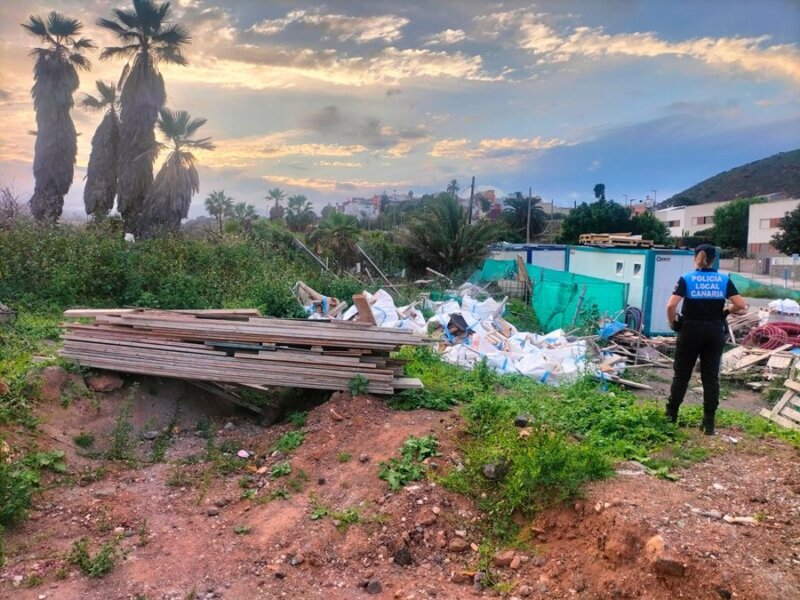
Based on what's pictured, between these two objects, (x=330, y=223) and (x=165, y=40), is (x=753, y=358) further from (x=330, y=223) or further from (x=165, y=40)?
(x=165, y=40)

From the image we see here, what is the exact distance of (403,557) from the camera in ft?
12.3

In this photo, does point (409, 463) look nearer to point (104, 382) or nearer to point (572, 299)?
point (104, 382)

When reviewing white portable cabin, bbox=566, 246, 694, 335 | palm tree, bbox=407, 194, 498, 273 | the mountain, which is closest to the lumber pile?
white portable cabin, bbox=566, 246, 694, 335

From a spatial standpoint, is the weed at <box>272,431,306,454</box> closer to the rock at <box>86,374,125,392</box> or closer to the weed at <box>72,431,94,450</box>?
the weed at <box>72,431,94,450</box>

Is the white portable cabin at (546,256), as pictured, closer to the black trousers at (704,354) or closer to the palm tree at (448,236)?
the palm tree at (448,236)

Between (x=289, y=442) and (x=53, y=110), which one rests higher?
(x=53, y=110)

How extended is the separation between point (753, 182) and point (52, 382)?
9085 cm

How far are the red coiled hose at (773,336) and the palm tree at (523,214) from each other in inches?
1333

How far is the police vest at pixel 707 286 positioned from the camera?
521cm

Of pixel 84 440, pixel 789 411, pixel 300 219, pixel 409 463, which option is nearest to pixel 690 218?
pixel 300 219

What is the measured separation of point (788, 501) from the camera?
388 centimetres

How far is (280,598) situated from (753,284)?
25.4 metres

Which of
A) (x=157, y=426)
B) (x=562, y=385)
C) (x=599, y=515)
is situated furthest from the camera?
(x=562, y=385)

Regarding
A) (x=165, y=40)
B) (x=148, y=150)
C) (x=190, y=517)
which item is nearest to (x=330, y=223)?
(x=148, y=150)
